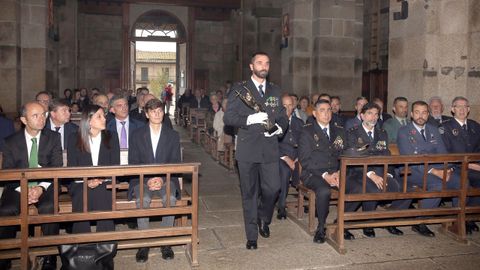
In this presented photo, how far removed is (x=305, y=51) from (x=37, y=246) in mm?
9278

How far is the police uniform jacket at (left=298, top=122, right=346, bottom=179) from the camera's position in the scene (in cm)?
566

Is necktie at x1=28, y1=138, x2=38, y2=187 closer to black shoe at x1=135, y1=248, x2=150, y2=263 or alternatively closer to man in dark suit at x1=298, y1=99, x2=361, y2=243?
black shoe at x1=135, y1=248, x2=150, y2=263

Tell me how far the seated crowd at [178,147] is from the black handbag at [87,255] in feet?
1.26

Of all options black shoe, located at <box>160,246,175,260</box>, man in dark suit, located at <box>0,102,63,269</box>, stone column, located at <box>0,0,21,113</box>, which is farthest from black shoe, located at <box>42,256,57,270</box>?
stone column, located at <box>0,0,21,113</box>

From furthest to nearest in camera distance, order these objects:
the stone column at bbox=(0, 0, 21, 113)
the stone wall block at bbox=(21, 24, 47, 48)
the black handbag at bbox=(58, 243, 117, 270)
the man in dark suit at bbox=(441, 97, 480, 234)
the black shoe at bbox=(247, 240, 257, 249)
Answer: the stone wall block at bbox=(21, 24, 47, 48) → the stone column at bbox=(0, 0, 21, 113) → the man in dark suit at bbox=(441, 97, 480, 234) → the black shoe at bbox=(247, 240, 257, 249) → the black handbag at bbox=(58, 243, 117, 270)

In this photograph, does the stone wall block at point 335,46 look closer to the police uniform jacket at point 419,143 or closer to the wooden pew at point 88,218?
the police uniform jacket at point 419,143

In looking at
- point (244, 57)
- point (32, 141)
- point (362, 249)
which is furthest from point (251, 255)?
point (244, 57)

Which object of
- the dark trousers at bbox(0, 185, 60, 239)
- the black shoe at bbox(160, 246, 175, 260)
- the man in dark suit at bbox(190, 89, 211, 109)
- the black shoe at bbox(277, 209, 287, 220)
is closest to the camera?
the dark trousers at bbox(0, 185, 60, 239)

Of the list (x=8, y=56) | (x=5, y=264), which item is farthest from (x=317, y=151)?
(x=8, y=56)

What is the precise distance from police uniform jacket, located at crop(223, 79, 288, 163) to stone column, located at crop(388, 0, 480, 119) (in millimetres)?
3524

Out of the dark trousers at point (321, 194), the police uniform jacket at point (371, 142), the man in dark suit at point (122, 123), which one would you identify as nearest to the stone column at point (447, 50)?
the police uniform jacket at point (371, 142)

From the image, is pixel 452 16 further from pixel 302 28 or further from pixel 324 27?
pixel 302 28

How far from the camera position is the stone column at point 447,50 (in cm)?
735

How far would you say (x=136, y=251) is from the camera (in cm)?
497
